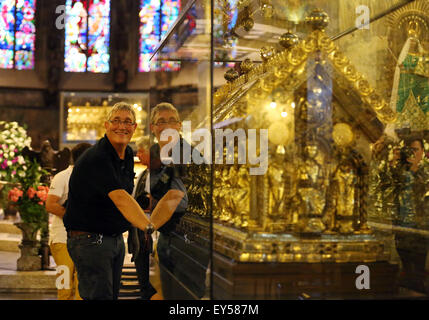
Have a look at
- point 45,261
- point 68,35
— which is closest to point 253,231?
point 45,261

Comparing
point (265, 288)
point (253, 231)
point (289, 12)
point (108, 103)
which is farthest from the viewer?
point (108, 103)

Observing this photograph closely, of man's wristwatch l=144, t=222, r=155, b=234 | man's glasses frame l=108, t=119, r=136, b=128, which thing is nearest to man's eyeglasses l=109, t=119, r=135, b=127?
man's glasses frame l=108, t=119, r=136, b=128

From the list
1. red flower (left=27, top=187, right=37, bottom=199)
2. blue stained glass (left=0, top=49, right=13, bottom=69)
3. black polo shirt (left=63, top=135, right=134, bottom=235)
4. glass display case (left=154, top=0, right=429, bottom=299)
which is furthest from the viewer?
blue stained glass (left=0, top=49, right=13, bottom=69)

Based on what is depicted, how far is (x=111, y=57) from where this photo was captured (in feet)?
58.1

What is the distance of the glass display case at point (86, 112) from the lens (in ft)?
55.9

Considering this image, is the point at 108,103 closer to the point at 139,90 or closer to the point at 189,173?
the point at 139,90

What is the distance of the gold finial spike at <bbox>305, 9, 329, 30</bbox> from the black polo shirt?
3.79 ft

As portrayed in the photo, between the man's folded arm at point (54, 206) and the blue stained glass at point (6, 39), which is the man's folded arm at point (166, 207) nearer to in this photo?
the man's folded arm at point (54, 206)

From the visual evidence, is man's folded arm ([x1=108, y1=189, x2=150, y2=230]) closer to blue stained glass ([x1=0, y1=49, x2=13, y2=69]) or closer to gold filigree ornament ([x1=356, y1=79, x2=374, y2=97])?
gold filigree ornament ([x1=356, y1=79, x2=374, y2=97])

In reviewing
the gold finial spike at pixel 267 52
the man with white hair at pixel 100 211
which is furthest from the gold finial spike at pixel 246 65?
the man with white hair at pixel 100 211

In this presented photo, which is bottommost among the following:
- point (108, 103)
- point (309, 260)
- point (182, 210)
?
point (309, 260)

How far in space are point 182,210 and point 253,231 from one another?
0.95ft

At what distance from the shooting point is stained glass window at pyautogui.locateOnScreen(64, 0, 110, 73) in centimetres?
1778

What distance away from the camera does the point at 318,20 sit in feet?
6.97
